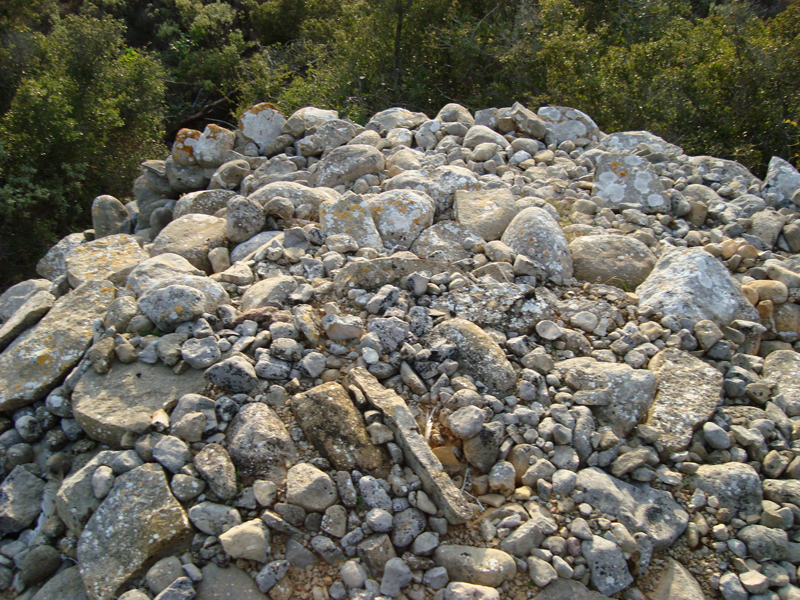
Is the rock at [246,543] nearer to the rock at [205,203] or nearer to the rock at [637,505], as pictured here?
the rock at [637,505]

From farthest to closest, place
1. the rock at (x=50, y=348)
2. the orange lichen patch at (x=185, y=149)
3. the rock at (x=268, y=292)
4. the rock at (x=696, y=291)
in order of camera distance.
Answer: the orange lichen patch at (x=185, y=149)
the rock at (x=696, y=291)
the rock at (x=268, y=292)
the rock at (x=50, y=348)

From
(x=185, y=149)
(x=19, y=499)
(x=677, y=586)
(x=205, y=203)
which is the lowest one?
(x=677, y=586)

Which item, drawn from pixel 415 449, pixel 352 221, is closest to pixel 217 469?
pixel 415 449

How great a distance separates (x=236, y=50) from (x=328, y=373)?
452 inches

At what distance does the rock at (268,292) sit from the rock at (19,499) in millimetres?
1316

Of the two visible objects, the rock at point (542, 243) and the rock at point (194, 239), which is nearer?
the rock at point (542, 243)

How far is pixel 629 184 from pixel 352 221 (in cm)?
228

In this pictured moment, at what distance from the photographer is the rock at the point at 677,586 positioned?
2426mm

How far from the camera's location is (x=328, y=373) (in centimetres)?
290

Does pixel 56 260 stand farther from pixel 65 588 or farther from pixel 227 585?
pixel 227 585

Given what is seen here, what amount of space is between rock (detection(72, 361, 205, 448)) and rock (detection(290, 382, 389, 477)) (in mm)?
581

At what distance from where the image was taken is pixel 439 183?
4.29m

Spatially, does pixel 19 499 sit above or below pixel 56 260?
below

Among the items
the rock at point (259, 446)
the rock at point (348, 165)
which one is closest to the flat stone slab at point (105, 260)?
the rock at point (348, 165)
